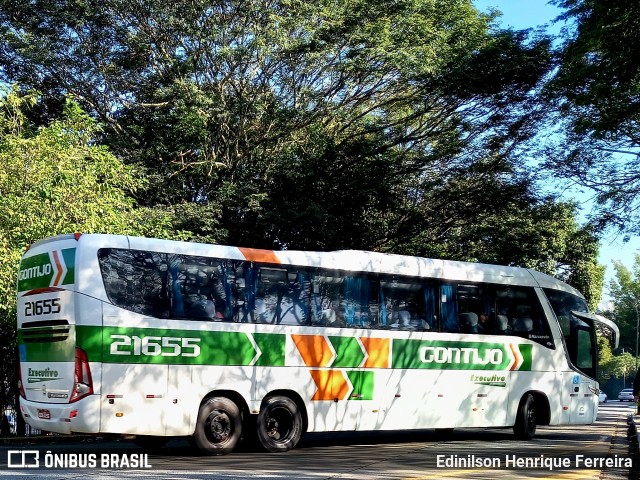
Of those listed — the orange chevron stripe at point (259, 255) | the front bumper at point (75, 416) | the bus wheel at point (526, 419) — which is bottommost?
the bus wheel at point (526, 419)

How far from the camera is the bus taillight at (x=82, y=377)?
1240 centimetres

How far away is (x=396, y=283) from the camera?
53.6 feet

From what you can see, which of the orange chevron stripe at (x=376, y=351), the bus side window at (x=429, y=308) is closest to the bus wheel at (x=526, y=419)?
the bus side window at (x=429, y=308)

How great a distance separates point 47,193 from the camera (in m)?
17.8

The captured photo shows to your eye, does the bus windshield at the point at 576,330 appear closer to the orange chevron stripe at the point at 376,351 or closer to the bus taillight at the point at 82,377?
the orange chevron stripe at the point at 376,351

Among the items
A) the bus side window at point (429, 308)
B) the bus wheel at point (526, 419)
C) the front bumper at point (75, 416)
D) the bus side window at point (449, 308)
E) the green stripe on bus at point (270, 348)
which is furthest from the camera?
the bus wheel at point (526, 419)

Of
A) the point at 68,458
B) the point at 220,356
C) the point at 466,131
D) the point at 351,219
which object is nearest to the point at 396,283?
the point at 220,356

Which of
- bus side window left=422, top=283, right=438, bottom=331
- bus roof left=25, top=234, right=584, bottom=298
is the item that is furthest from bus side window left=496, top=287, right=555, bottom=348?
bus side window left=422, top=283, right=438, bottom=331

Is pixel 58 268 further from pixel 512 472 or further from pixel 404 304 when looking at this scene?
pixel 512 472

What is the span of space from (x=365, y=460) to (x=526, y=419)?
634 centimetres

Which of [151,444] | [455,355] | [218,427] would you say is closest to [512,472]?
[218,427]

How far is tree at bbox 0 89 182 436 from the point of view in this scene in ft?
57.5

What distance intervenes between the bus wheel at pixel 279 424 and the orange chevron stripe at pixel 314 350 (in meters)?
0.80

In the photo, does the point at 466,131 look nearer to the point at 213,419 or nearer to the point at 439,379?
the point at 439,379
